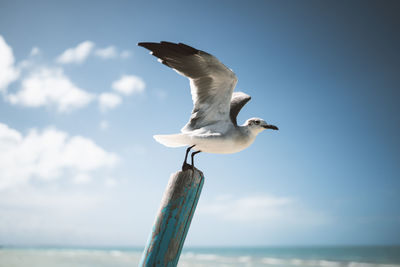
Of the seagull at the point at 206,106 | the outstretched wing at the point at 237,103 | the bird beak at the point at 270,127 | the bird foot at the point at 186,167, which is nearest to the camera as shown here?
the bird foot at the point at 186,167

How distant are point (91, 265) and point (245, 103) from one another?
507 inches

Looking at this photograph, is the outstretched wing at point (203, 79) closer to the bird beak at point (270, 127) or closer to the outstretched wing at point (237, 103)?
the bird beak at point (270, 127)

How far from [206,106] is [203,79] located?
0.34 m

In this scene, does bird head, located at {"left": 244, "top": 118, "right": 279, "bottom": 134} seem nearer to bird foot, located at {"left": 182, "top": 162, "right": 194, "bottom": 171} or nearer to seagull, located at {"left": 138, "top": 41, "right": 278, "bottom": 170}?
seagull, located at {"left": 138, "top": 41, "right": 278, "bottom": 170}

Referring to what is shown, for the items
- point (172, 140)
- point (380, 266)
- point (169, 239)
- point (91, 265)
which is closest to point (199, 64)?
point (172, 140)

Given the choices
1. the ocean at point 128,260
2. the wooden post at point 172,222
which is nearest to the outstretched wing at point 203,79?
the wooden post at point 172,222

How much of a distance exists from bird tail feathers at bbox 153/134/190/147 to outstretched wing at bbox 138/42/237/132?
23 cm

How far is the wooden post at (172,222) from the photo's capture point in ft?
7.64

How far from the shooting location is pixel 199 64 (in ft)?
12.7

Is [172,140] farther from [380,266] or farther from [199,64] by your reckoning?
[380,266]

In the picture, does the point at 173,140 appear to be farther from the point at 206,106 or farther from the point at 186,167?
the point at 186,167

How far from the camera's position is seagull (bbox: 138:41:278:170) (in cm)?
352

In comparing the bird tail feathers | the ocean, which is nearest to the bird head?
the bird tail feathers

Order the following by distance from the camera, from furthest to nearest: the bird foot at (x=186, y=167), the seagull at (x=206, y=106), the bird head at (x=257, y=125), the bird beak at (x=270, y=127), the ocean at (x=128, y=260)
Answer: the ocean at (x=128, y=260) < the bird beak at (x=270, y=127) < the bird head at (x=257, y=125) < the seagull at (x=206, y=106) < the bird foot at (x=186, y=167)
